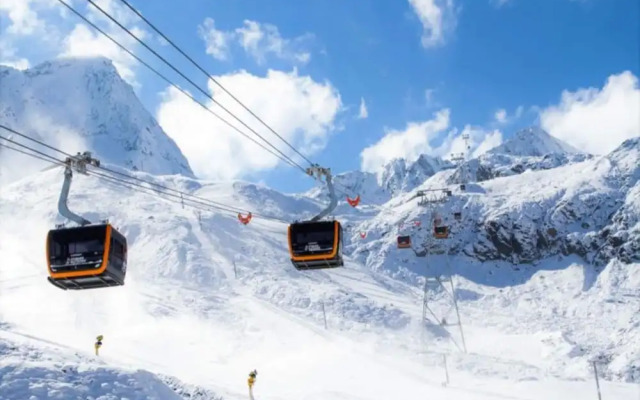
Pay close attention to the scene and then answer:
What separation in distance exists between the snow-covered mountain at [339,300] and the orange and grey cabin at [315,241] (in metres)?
7.68

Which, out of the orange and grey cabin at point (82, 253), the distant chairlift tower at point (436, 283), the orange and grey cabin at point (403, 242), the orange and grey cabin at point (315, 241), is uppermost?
the orange and grey cabin at point (403, 242)

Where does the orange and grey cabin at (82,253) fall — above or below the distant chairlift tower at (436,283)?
below

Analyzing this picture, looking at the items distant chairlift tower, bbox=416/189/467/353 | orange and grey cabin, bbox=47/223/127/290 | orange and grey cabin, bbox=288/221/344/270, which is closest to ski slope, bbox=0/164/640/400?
distant chairlift tower, bbox=416/189/467/353

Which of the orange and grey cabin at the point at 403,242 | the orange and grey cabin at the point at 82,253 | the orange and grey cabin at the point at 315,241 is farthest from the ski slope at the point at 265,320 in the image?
the orange and grey cabin at the point at 315,241

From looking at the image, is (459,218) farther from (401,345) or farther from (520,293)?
(401,345)

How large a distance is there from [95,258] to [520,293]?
101895 millimetres

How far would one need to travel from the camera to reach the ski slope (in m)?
37.3

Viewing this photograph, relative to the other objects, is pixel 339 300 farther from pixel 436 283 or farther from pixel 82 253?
pixel 82 253

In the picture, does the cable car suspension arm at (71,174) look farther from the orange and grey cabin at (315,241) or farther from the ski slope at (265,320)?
the orange and grey cabin at (315,241)

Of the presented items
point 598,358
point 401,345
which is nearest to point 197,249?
point 401,345

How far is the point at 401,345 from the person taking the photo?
187 feet

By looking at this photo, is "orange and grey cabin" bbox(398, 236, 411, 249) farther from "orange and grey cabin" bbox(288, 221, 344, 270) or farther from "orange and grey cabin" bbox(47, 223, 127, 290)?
"orange and grey cabin" bbox(47, 223, 127, 290)

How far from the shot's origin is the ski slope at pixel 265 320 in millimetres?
37344

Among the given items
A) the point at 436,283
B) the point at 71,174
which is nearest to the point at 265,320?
the point at 436,283
